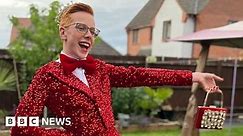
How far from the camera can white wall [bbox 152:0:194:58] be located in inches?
989

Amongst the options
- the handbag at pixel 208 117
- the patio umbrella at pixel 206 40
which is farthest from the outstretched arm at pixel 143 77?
the patio umbrella at pixel 206 40

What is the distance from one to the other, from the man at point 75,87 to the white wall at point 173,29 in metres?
23.2

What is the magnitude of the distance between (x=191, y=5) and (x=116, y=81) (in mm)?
23840

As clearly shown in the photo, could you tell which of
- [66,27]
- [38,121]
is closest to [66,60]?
[66,27]

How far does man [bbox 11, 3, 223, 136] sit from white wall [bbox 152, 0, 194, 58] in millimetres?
23157

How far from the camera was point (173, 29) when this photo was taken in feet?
85.4

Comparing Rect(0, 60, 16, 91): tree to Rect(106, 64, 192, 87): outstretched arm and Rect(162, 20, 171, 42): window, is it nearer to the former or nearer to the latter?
Rect(106, 64, 192, 87): outstretched arm

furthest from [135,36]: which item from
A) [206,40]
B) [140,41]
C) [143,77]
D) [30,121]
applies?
[30,121]

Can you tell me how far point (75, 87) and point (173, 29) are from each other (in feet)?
80.0

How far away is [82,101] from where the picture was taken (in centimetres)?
188

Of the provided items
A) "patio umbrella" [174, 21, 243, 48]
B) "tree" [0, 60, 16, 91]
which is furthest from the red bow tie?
"tree" [0, 60, 16, 91]

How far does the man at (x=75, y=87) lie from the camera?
72.6 inches

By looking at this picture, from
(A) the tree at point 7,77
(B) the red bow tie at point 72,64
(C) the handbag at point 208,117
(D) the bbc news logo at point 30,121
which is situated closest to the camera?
(D) the bbc news logo at point 30,121

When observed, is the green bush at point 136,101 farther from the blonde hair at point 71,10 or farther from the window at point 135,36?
the window at point 135,36
